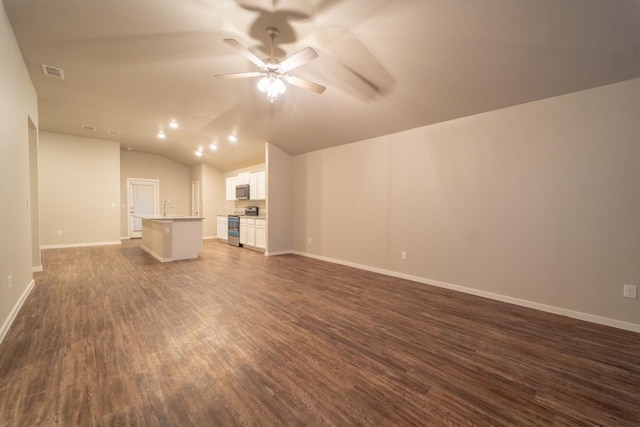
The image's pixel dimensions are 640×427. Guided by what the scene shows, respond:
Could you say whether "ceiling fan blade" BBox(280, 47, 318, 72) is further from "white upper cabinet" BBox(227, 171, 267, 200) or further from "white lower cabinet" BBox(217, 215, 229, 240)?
"white lower cabinet" BBox(217, 215, 229, 240)

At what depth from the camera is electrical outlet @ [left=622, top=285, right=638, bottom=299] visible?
105 inches

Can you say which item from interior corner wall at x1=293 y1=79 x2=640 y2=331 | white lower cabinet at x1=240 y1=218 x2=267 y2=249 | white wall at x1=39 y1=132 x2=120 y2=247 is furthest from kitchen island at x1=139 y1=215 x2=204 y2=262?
interior corner wall at x1=293 y1=79 x2=640 y2=331

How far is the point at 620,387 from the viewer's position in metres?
1.85

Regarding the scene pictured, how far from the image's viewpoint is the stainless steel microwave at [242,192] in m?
7.80

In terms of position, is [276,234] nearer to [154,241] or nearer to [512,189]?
[154,241]

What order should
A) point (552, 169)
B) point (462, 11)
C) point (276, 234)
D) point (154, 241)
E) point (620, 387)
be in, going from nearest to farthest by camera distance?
1. point (620, 387)
2. point (462, 11)
3. point (552, 169)
4. point (154, 241)
5. point (276, 234)

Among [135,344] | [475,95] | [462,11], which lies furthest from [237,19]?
[135,344]

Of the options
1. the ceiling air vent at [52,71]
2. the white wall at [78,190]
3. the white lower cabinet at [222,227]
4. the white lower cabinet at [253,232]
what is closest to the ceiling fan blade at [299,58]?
the ceiling air vent at [52,71]

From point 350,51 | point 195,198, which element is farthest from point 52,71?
point 195,198

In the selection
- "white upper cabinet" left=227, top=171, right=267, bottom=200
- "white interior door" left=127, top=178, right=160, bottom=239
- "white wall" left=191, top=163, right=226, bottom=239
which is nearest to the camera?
"white upper cabinet" left=227, top=171, right=267, bottom=200

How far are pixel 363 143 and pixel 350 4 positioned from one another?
115 inches

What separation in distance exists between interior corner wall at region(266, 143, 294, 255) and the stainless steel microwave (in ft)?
5.67

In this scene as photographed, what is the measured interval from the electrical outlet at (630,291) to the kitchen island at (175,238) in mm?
6748

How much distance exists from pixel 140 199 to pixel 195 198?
1713mm
